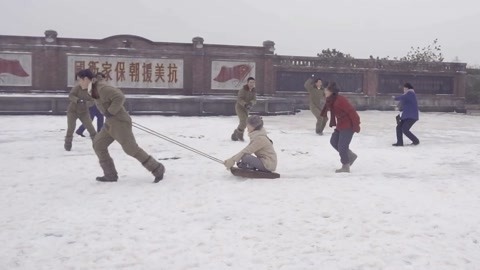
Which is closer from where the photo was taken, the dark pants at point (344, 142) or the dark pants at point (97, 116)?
the dark pants at point (344, 142)

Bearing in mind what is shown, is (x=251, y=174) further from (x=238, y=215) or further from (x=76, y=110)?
(x=76, y=110)

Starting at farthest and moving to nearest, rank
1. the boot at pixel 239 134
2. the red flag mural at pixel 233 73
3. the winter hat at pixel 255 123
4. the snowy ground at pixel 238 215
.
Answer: the red flag mural at pixel 233 73 < the boot at pixel 239 134 < the winter hat at pixel 255 123 < the snowy ground at pixel 238 215

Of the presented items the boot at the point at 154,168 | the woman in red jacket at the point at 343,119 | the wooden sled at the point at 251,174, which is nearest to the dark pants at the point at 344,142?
the woman in red jacket at the point at 343,119

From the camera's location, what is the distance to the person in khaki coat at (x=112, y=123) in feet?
20.5

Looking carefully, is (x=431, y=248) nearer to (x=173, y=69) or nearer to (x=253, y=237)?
(x=253, y=237)

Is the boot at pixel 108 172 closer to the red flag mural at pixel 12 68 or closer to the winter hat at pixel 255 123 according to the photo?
the winter hat at pixel 255 123

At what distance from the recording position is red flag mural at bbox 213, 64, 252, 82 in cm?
2408

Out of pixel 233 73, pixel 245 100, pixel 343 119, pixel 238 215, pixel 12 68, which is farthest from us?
pixel 233 73

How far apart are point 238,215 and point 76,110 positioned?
5618mm

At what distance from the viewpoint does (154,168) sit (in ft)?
21.5

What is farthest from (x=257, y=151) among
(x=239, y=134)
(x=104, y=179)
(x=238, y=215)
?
(x=239, y=134)

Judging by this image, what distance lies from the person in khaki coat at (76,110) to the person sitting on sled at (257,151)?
410cm

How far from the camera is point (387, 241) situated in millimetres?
4312

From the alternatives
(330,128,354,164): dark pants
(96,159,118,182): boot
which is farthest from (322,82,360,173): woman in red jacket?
(96,159,118,182): boot
